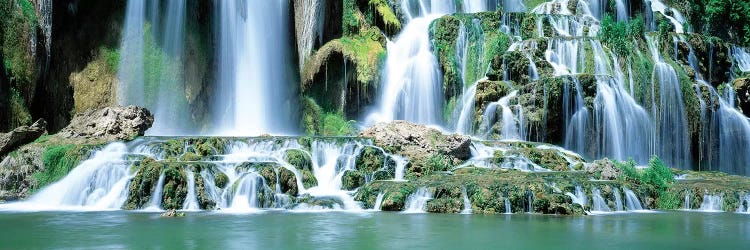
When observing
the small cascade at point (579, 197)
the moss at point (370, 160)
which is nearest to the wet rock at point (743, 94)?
the small cascade at point (579, 197)

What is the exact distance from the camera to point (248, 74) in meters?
27.9

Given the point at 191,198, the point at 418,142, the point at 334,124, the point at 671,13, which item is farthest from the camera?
the point at 671,13

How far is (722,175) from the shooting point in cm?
1977

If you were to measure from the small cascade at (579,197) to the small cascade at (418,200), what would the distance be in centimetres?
271

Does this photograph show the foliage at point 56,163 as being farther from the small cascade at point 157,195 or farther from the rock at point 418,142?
the rock at point 418,142

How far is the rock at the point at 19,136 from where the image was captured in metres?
18.6

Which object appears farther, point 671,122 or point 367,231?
point 671,122

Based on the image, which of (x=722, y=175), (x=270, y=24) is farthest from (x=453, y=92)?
(x=722, y=175)

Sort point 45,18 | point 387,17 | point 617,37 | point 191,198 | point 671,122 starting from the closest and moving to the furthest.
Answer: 1. point 191,198
2. point 671,122
3. point 45,18
4. point 617,37
5. point 387,17

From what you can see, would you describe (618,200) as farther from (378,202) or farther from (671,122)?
(671,122)

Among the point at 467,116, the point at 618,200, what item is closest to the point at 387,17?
the point at 467,116

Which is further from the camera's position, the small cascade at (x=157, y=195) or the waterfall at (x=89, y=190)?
the waterfall at (x=89, y=190)

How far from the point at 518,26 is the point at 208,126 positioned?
40.4 ft

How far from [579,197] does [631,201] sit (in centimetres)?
132
